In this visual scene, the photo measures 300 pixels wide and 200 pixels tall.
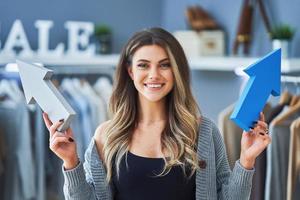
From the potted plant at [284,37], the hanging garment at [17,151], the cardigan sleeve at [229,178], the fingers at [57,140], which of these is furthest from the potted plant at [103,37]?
the fingers at [57,140]

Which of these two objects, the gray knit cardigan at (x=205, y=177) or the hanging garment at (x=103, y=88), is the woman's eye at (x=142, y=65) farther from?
the hanging garment at (x=103, y=88)

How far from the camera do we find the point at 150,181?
49.5 inches

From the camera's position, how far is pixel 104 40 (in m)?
3.05

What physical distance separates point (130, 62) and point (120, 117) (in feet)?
0.49

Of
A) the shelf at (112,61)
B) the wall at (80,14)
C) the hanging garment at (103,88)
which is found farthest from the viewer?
the wall at (80,14)

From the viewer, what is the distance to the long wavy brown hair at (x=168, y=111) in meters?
1.27

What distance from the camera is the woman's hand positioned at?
121 cm

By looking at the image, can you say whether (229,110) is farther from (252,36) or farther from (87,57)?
(87,57)

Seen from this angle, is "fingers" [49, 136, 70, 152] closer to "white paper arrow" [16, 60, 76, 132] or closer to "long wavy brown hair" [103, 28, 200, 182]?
"white paper arrow" [16, 60, 76, 132]

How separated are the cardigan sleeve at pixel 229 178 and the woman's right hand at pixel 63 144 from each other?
0.37 metres

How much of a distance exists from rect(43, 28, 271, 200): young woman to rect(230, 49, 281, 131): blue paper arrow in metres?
0.04

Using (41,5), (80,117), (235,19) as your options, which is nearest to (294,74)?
(235,19)

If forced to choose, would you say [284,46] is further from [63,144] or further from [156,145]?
[63,144]

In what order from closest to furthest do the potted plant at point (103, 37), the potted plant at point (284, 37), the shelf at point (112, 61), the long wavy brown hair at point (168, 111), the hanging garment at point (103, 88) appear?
the long wavy brown hair at point (168, 111) < the potted plant at point (284, 37) < the shelf at point (112, 61) < the hanging garment at point (103, 88) < the potted plant at point (103, 37)
